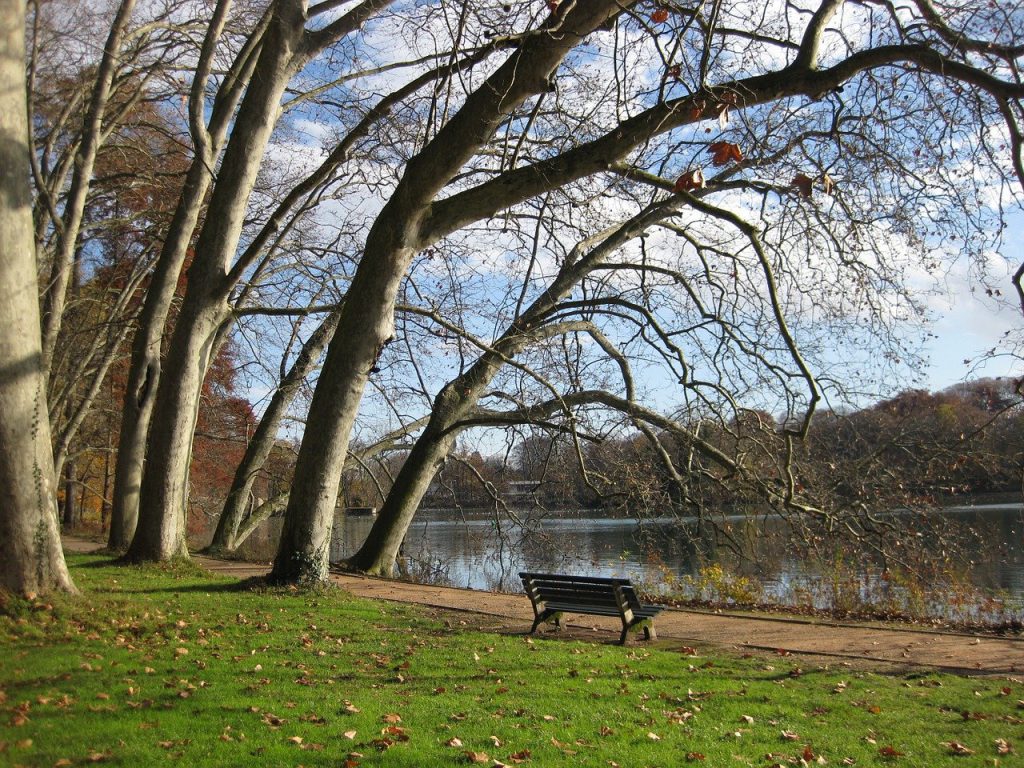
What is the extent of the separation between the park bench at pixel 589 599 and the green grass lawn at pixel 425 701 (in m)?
0.39

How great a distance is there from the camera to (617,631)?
994cm

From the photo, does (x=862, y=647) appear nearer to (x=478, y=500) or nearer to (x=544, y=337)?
(x=544, y=337)

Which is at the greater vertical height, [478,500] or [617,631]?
[478,500]

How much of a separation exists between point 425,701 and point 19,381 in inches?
182

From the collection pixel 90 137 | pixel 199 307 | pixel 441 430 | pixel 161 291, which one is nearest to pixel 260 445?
pixel 441 430

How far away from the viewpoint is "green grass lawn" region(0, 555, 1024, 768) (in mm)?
4773

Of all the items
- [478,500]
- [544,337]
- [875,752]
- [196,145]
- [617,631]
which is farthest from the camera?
[478,500]

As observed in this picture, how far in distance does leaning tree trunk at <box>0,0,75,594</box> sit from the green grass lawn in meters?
0.41

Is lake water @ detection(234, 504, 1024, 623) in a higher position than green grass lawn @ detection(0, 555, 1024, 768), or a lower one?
higher

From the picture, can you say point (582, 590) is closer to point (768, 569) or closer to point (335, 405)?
point (335, 405)

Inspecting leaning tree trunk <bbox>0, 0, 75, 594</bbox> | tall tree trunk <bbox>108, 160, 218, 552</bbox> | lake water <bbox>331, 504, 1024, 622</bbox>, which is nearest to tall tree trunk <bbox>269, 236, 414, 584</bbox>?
leaning tree trunk <bbox>0, 0, 75, 594</bbox>

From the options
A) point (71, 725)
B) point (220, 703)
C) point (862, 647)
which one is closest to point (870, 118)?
point (862, 647)

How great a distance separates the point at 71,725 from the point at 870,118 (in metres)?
8.70

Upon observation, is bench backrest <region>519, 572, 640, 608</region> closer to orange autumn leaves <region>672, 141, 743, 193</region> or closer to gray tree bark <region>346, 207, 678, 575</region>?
orange autumn leaves <region>672, 141, 743, 193</region>
